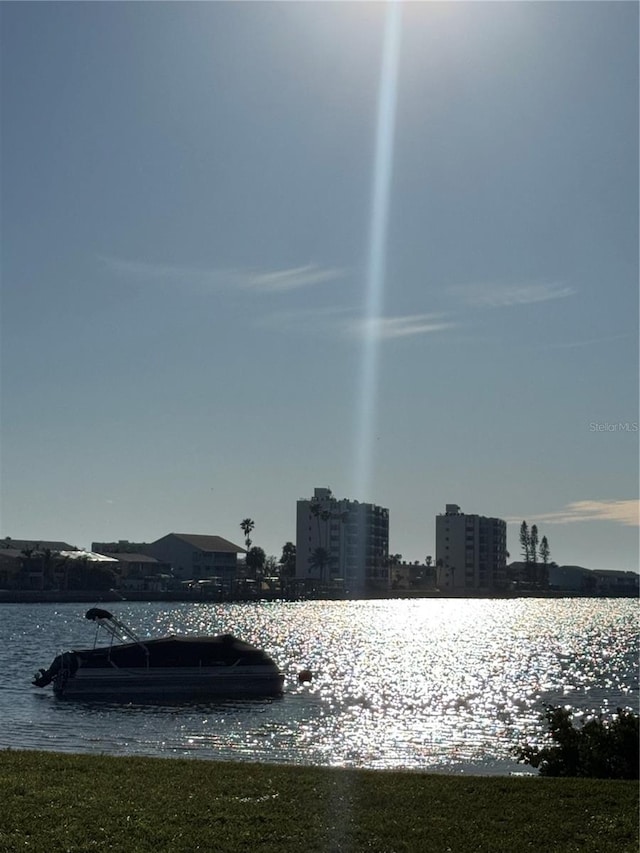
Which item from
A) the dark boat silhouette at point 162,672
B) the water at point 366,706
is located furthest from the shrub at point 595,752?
the dark boat silhouette at point 162,672

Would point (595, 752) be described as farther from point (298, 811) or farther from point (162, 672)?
point (162, 672)

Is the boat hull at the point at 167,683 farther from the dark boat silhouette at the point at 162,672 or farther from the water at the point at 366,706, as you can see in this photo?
the water at the point at 366,706

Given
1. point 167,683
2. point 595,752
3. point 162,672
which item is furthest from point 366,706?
point 595,752

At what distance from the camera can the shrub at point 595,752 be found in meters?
18.2

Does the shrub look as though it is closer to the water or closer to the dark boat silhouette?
the water

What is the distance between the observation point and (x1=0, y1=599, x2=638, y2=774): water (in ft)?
111

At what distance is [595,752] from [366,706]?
3151cm

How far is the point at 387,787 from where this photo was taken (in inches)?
Answer: 628

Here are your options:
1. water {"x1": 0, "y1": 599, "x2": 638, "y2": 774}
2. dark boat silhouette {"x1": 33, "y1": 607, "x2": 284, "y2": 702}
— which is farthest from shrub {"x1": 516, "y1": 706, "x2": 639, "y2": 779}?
dark boat silhouette {"x1": 33, "y1": 607, "x2": 284, "y2": 702}

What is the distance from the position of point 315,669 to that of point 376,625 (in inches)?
2933

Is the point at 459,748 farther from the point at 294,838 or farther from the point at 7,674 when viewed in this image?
the point at 7,674

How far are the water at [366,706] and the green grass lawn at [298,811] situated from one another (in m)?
13.4

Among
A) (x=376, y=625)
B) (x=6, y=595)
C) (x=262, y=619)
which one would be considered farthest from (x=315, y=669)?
(x=6, y=595)

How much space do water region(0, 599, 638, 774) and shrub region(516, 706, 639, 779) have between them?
383 inches
